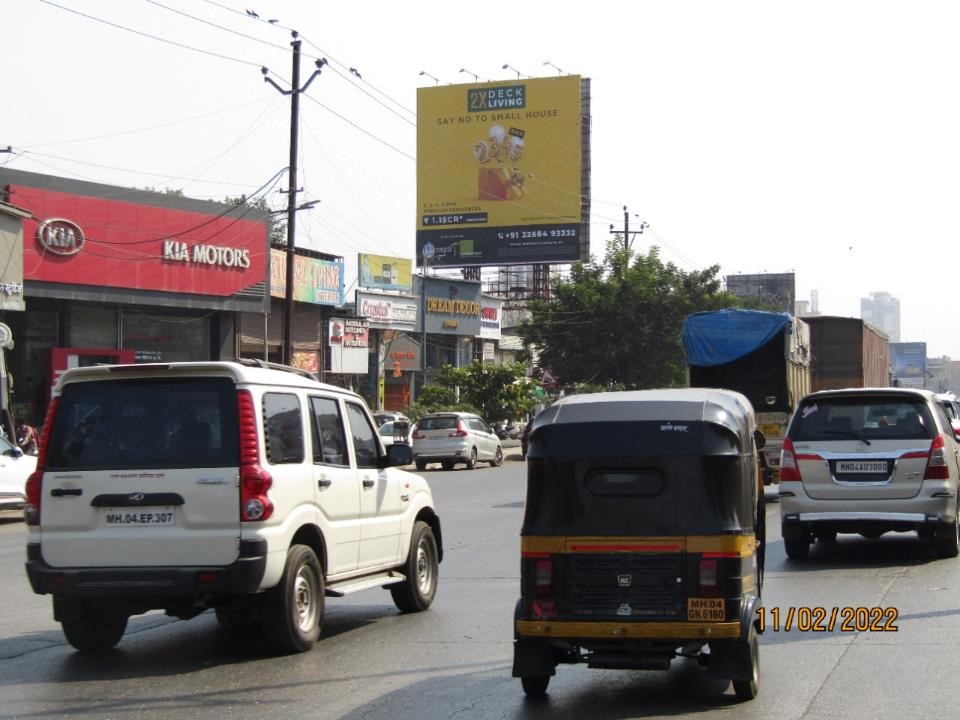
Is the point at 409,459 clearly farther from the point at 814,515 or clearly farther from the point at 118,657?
the point at 814,515

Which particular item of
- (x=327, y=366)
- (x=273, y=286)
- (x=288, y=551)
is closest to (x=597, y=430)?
(x=288, y=551)

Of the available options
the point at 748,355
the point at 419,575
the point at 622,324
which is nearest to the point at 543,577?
the point at 419,575

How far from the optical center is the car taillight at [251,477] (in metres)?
8.22

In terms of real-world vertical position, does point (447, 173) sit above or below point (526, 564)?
above

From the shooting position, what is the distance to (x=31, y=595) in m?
11.9

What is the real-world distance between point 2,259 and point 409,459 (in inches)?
935

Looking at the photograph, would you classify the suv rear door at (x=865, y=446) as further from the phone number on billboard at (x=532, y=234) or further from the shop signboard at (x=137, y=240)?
the phone number on billboard at (x=532, y=234)

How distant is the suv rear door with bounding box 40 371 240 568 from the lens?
825 cm

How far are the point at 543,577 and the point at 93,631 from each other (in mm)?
3685

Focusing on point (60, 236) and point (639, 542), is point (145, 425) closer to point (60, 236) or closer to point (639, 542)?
point (639, 542)

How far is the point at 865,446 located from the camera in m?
13.3

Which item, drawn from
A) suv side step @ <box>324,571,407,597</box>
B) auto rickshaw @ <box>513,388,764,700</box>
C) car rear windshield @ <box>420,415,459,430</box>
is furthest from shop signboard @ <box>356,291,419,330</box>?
auto rickshaw @ <box>513,388,764,700</box>

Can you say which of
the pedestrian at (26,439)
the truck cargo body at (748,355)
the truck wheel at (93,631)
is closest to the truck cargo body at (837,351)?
the truck cargo body at (748,355)

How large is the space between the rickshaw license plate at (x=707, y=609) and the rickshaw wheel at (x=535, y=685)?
0.99 m
